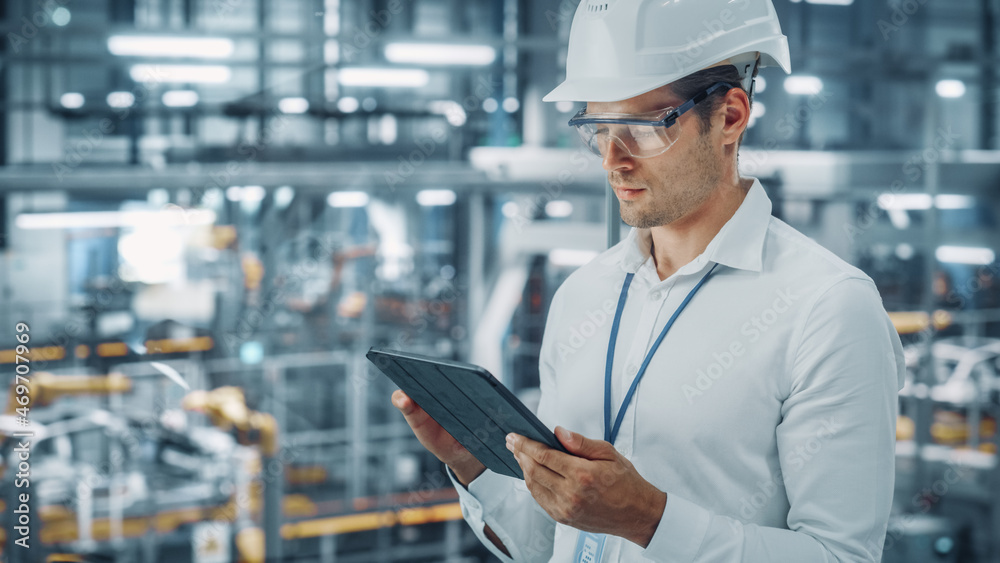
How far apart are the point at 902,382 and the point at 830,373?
176 mm

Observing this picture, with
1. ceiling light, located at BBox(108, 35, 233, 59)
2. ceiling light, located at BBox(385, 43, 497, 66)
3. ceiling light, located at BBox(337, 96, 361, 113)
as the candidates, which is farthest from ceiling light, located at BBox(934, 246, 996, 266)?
ceiling light, located at BBox(108, 35, 233, 59)

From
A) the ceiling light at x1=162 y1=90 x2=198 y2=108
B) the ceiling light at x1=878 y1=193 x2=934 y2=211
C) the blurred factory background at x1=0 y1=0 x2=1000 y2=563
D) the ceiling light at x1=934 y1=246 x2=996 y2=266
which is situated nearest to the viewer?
the blurred factory background at x1=0 y1=0 x2=1000 y2=563

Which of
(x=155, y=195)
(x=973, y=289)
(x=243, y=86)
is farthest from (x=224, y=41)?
(x=973, y=289)

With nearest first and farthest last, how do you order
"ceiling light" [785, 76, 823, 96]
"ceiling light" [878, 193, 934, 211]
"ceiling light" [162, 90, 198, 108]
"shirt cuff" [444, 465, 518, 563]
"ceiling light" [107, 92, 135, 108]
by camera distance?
"shirt cuff" [444, 465, 518, 563], "ceiling light" [878, 193, 934, 211], "ceiling light" [107, 92, 135, 108], "ceiling light" [162, 90, 198, 108], "ceiling light" [785, 76, 823, 96]

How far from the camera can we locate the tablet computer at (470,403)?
26.8 inches

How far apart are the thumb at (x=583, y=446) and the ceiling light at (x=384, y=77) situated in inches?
256

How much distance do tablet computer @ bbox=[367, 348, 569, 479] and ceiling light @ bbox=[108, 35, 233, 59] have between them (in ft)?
18.3

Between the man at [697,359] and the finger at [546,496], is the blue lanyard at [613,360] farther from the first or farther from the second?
the finger at [546,496]

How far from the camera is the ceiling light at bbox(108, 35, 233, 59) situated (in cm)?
580

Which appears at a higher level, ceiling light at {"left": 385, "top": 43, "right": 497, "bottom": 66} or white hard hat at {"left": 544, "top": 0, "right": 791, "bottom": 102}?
ceiling light at {"left": 385, "top": 43, "right": 497, "bottom": 66}

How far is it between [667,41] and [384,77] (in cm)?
675

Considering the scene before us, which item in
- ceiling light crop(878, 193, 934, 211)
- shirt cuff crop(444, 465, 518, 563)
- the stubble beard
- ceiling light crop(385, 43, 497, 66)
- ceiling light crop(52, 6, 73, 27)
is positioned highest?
ceiling light crop(385, 43, 497, 66)

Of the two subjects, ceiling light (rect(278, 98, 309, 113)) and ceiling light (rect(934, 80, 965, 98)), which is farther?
ceiling light (rect(278, 98, 309, 113))

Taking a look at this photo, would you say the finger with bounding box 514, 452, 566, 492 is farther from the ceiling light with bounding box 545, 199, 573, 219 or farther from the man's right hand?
the ceiling light with bounding box 545, 199, 573, 219
